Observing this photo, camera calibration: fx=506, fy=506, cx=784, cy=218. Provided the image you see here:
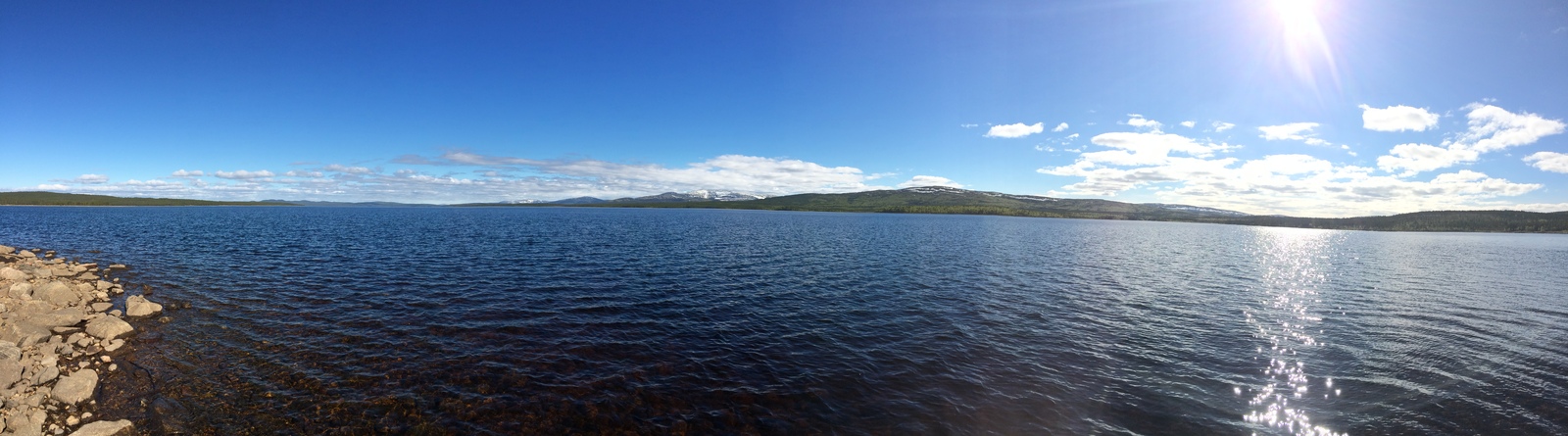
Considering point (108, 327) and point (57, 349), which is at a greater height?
point (108, 327)

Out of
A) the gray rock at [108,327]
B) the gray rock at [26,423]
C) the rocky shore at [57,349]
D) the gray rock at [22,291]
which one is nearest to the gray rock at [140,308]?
the rocky shore at [57,349]

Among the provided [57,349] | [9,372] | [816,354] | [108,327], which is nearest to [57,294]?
[108,327]

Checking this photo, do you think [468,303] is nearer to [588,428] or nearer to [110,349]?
[110,349]

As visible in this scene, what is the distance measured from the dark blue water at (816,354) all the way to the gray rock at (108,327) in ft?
3.16

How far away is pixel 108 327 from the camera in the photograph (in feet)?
73.5

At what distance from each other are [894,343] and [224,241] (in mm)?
87610

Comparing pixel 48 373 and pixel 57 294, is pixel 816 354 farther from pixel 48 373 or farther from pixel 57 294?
pixel 57 294

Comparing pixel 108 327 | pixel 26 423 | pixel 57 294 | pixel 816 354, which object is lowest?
pixel 816 354

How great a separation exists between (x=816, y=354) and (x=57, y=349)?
30.1 meters

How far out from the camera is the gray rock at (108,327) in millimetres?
22031

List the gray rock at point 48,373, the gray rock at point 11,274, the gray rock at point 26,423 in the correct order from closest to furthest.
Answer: the gray rock at point 26,423, the gray rock at point 48,373, the gray rock at point 11,274

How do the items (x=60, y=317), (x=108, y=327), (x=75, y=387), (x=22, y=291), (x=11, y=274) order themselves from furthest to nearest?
(x=11, y=274) → (x=22, y=291) → (x=60, y=317) → (x=108, y=327) → (x=75, y=387)

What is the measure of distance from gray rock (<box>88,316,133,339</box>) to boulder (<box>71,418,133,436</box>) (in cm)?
1203

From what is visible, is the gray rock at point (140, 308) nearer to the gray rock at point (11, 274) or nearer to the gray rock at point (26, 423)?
the gray rock at point (11, 274)
